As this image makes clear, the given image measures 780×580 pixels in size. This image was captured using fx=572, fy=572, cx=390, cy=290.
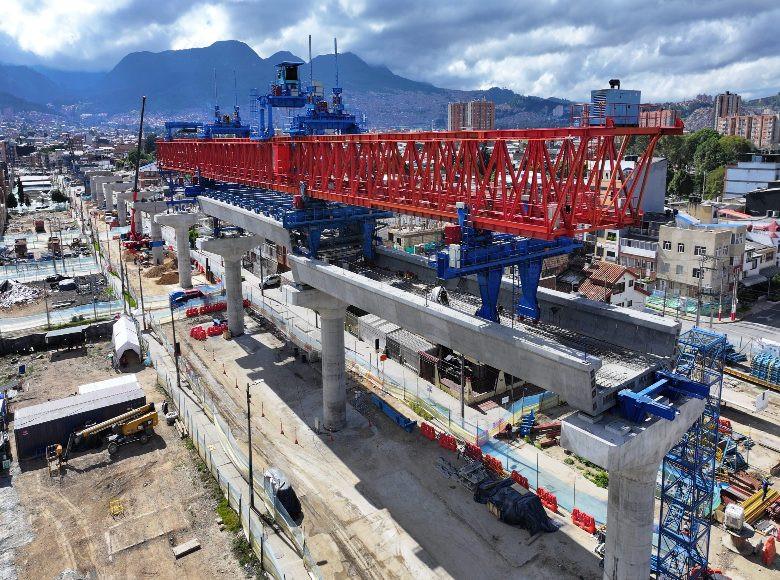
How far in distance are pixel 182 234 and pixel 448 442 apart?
143ft

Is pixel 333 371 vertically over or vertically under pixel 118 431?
over

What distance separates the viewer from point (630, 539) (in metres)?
17.4

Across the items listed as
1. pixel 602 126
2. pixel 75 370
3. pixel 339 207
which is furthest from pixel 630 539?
pixel 75 370

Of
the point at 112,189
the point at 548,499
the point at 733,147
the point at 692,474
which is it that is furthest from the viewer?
the point at 733,147

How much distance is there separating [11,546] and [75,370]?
65.7 feet

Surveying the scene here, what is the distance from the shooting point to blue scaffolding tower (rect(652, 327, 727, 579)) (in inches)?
744

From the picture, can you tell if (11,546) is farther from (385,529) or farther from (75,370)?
(75,370)

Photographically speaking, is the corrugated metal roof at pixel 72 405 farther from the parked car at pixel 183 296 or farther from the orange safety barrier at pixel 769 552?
the orange safety barrier at pixel 769 552

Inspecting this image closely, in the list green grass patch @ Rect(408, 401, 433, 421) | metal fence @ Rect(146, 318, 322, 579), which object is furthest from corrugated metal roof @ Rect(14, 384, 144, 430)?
green grass patch @ Rect(408, 401, 433, 421)

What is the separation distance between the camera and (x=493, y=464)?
2762 cm

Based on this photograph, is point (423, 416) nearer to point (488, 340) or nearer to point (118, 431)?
point (488, 340)

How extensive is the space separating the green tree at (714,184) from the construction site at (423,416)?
261 feet

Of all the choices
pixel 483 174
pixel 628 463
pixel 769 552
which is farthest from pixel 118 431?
pixel 769 552

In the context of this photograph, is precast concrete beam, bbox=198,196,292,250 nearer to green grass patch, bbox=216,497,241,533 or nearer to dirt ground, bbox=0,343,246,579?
dirt ground, bbox=0,343,246,579
